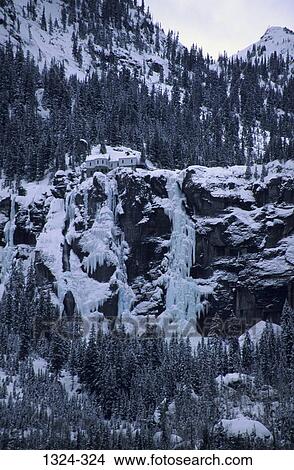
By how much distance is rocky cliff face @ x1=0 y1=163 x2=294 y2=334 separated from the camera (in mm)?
129750

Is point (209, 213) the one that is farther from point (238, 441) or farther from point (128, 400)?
point (238, 441)

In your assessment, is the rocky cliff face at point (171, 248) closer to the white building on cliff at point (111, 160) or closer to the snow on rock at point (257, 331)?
the snow on rock at point (257, 331)

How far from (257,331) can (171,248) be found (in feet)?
68.1

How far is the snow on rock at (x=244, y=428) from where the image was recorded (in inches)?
3765

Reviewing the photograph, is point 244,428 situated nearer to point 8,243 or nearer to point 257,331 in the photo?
point 257,331

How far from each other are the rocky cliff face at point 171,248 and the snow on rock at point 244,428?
98.9 ft

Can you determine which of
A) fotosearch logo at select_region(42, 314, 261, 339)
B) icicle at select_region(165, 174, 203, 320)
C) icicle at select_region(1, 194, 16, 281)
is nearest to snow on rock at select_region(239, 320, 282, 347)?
fotosearch logo at select_region(42, 314, 261, 339)

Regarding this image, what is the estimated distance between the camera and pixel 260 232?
131625 millimetres

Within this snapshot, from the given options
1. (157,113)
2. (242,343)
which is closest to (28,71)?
(157,113)

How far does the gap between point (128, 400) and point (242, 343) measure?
23.4 m

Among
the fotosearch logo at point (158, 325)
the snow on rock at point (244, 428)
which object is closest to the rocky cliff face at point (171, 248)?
the fotosearch logo at point (158, 325)

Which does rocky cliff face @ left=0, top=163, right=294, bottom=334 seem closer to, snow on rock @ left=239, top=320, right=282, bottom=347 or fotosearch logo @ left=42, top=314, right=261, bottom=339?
fotosearch logo @ left=42, top=314, right=261, bottom=339

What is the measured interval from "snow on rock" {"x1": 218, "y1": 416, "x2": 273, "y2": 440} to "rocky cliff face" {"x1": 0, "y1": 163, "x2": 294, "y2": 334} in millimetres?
30130

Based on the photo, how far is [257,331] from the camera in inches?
4983
